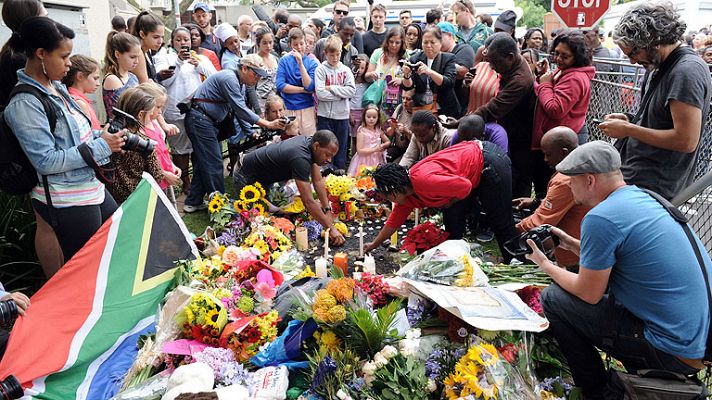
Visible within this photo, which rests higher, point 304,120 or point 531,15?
point 304,120

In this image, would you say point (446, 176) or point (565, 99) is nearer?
point (446, 176)

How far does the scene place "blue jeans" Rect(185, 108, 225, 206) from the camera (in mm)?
6121

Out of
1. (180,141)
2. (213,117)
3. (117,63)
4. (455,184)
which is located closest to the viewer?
(455,184)

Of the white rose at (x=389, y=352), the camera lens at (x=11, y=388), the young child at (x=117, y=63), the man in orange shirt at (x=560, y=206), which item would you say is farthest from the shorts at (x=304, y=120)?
the camera lens at (x=11, y=388)

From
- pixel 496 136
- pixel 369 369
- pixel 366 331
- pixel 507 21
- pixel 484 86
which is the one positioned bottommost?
pixel 369 369

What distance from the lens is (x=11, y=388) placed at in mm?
2799

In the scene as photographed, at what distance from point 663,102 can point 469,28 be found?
18.1 ft

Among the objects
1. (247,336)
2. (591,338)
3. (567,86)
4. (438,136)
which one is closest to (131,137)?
(247,336)

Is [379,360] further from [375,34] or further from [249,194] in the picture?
[375,34]

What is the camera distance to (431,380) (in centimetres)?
279

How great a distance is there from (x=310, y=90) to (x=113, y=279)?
14.9 feet

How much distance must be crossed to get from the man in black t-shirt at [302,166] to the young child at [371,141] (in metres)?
1.47

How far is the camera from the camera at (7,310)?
101 inches

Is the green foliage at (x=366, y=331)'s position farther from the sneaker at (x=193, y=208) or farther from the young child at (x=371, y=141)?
the young child at (x=371, y=141)
